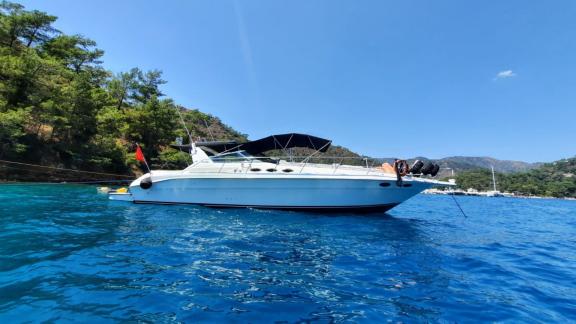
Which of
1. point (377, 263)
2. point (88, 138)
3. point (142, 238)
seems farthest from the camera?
point (88, 138)

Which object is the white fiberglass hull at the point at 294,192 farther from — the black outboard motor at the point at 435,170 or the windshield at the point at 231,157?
the windshield at the point at 231,157

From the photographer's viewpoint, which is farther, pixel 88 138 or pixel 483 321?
pixel 88 138

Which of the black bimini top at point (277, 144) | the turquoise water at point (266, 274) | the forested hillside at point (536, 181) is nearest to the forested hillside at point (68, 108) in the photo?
the black bimini top at point (277, 144)

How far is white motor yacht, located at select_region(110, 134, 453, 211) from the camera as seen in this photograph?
10938 mm

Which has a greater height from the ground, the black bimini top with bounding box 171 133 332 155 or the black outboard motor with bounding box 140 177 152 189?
the black bimini top with bounding box 171 133 332 155

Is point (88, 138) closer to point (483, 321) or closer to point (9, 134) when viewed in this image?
point (9, 134)

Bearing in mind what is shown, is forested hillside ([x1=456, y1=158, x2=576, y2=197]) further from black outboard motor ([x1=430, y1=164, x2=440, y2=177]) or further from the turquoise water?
the turquoise water

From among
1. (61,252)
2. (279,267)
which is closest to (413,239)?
(279,267)

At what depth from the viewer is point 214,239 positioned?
6.62m

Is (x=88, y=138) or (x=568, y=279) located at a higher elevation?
(x=88, y=138)

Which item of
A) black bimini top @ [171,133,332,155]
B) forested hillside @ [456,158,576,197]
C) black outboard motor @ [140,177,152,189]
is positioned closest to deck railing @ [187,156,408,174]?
black bimini top @ [171,133,332,155]

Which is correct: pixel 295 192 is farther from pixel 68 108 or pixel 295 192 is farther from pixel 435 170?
pixel 68 108

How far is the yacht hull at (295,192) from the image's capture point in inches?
431

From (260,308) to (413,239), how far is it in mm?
5718
